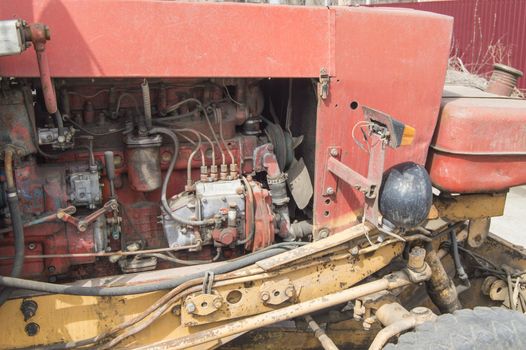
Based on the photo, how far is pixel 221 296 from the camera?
242 centimetres

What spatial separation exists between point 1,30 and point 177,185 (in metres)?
1.08

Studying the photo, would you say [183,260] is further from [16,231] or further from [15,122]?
[15,122]

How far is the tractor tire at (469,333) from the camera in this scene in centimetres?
233

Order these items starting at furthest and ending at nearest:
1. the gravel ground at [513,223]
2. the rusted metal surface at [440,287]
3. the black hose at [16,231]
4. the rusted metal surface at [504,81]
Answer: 1. the gravel ground at [513,223]
2. the rusted metal surface at [504,81]
3. the rusted metal surface at [440,287]
4. the black hose at [16,231]

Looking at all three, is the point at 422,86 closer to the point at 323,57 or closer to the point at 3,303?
the point at 323,57

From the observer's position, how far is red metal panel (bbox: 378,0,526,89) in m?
10.7

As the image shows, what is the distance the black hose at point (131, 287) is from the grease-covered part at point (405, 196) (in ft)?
1.68

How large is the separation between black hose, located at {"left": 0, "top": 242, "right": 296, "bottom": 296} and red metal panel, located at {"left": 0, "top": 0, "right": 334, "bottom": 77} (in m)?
0.79

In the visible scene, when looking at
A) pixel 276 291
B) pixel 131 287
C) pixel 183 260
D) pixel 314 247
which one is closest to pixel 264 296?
pixel 276 291

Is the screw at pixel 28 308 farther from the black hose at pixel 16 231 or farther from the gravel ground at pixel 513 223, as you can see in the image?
the gravel ground at pixel 513 223

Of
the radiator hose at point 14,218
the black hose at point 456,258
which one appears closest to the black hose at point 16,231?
the radiator hose at point 14,218

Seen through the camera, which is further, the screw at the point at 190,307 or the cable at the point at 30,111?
the screw at the point at 190,307

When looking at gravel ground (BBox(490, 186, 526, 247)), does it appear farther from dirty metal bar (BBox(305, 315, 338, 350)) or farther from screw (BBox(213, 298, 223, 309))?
screw (BBox(213, 298, 223, 309))

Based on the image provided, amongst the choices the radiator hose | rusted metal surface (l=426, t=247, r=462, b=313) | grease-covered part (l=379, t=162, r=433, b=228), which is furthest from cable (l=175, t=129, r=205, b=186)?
rusted metal surface (l=426, t=247, r=462, b=313)
